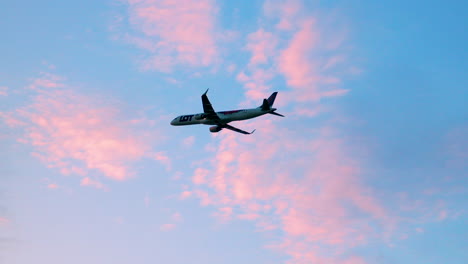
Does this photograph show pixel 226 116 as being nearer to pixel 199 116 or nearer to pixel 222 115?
pixel 222 115

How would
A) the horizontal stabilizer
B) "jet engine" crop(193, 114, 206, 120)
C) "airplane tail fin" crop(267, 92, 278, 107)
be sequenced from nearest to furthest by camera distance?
1. the horizontal stabilizer
2. "airplane tail fin" crop(267, 92, 278, 107)
3. "jet engine" crop(193, 114, 206, 120)

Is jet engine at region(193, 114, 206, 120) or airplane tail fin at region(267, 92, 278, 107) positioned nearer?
airplane tail fin at region(267, 92, 278, 107)

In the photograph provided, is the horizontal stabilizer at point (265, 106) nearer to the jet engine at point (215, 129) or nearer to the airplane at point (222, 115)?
the airplane at point (222, 115)

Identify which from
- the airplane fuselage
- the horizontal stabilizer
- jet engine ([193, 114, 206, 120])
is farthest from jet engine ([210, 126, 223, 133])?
the horizontal stabilizer

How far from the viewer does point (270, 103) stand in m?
91.6

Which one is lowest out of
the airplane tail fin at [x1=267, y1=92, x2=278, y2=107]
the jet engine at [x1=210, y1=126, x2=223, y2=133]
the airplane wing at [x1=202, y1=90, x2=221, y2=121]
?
the airplane wing at [x1=202, y1=90, x2=221, y2=121]

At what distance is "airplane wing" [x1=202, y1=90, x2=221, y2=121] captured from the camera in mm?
87488

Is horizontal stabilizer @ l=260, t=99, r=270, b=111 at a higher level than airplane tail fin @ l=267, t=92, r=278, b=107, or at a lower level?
lower

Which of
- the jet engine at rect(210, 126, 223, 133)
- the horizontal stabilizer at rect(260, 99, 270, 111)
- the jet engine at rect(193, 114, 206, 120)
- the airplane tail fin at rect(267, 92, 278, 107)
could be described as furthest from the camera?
the jet engine at rect(210, 126, 223, 133)

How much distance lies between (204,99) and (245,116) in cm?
884

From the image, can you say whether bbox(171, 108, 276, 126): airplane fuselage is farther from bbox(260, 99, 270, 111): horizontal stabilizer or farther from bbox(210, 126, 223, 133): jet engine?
bbox(210, 126, 223, 133): jet engine

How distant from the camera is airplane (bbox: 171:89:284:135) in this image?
285ft

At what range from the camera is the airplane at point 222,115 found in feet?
285

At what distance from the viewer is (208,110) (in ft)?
294
